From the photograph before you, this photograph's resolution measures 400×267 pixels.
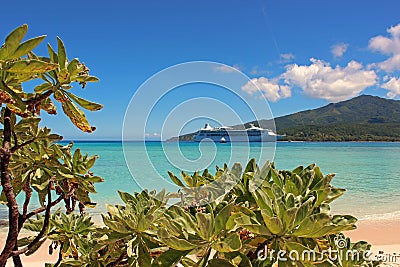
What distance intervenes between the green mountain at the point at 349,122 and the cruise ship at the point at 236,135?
6393 cm

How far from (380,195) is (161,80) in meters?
17.5

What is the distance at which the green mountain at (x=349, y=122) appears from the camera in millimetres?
94250

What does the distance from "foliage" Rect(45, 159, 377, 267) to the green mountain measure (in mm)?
63968

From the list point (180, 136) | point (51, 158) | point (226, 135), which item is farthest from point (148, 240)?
point (51, 158)

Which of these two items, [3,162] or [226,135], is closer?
[3,162]

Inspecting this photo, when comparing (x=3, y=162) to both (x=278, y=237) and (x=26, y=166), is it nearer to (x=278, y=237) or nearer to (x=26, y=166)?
(x=26, y=166)

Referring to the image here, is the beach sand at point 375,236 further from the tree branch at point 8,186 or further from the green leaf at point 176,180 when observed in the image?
the green leaf at point 176,180

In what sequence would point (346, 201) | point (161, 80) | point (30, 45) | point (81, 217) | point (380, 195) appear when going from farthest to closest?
point (380, 195) → point (346, 201) → point (81, 217) → point (161, 80) → point (30, 45)

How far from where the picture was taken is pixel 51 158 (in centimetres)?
208

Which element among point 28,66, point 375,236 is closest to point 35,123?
point 28,66

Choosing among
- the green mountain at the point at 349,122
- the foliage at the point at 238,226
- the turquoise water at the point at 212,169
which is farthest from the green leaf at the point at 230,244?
the green mountain at the point at 349,122

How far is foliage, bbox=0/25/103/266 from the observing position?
50.6 inches

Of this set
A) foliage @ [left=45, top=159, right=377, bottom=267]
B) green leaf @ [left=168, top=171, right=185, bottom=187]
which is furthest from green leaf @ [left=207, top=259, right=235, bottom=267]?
green leaf @ [left=168, top=171, right=185, bottom=187]

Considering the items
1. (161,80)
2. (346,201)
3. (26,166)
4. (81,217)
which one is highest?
(161,80)
